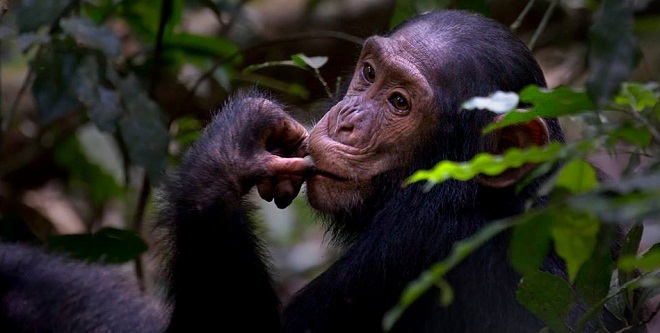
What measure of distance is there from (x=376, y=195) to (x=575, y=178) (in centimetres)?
142

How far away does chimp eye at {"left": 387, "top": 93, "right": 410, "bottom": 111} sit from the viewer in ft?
12.1

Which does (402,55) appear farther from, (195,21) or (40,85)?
(195,21)

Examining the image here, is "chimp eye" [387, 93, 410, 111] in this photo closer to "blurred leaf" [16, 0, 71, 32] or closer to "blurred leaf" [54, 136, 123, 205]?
"blurred leaf" [16, 0, 71, 32]

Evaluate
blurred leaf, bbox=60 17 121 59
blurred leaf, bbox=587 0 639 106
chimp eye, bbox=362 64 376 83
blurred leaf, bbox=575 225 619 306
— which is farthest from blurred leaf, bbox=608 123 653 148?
blurred leaf, bbox=60 17 121 59

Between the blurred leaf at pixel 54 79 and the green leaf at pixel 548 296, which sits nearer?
the green leaf at pixel 548 296

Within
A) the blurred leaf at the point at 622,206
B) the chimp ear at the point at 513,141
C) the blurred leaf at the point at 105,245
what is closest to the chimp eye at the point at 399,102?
the chimp ear at the point at 513,141

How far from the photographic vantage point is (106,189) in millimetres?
6590

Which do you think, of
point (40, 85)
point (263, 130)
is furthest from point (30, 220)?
point (263, 130)

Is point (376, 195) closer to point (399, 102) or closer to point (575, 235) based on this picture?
point (399, 102)

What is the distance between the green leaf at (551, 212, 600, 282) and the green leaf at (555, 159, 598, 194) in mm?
63

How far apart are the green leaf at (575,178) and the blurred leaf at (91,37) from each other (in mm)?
2421

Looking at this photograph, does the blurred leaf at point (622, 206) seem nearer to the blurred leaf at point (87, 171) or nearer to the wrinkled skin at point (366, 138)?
the wrinkled skin at point (366, 138)

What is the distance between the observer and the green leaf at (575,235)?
229cm

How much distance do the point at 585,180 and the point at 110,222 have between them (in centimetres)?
621
